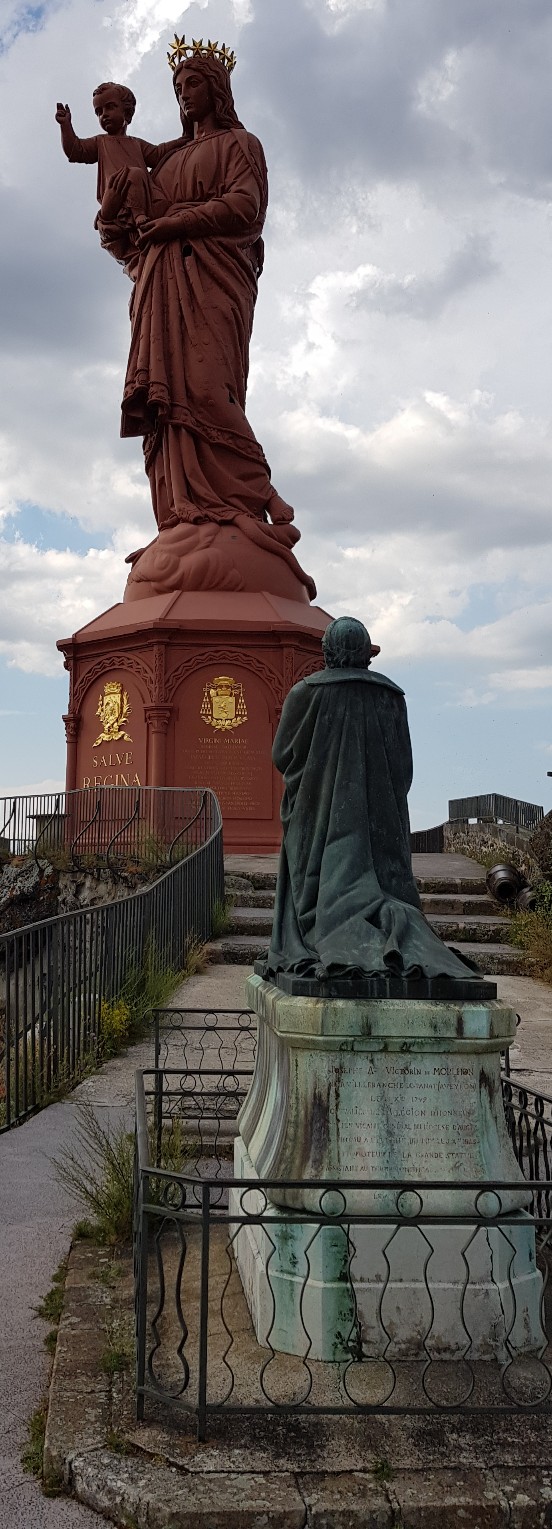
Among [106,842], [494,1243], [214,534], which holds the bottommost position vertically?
[494,1243]

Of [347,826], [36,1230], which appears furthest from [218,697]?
[347,826]

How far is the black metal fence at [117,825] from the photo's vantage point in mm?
14969

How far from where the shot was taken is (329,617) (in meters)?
21.2

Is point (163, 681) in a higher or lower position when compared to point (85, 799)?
higher

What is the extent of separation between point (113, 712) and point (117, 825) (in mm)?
3570

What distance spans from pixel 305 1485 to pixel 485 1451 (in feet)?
1.82

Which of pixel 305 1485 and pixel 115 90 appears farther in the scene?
pixel 115 90

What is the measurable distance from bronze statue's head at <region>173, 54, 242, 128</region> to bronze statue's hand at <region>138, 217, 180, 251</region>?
2.67m

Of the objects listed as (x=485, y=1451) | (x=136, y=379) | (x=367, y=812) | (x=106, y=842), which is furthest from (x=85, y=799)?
(x=485, y=1451)

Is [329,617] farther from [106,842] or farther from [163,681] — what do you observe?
[106,842]

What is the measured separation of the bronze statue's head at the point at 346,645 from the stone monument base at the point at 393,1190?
140cm

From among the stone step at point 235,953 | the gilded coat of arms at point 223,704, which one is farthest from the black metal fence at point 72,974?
the gilded coat of arms at point 223,704

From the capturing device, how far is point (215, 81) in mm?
22250

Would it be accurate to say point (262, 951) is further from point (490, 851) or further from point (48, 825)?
point (490, 851)
